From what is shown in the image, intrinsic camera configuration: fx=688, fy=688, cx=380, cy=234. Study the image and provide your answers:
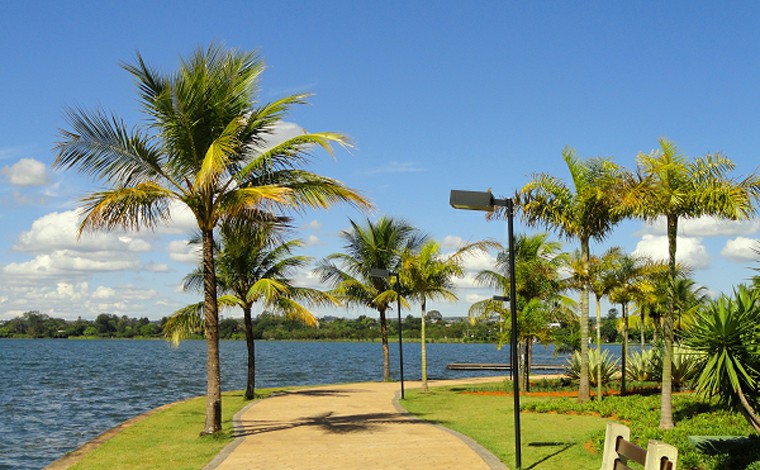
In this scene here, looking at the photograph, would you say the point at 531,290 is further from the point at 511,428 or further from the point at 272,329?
the point at 272,329

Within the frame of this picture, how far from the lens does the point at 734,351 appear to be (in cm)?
1030

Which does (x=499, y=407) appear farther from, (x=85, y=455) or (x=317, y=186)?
(x=85, y=455)

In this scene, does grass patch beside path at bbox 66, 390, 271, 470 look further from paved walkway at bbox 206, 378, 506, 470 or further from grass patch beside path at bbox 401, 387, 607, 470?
grass patch beside path at bbox 401, 387, 607, 470

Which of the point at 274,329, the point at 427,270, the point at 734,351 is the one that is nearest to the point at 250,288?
the point at 427,270

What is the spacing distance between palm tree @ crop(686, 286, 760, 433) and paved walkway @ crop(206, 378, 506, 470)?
353cm

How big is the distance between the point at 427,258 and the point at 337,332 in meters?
115

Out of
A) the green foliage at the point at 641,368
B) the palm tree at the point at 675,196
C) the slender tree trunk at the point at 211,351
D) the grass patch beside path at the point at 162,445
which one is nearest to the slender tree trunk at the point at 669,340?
the palm tree at the point at 675,196

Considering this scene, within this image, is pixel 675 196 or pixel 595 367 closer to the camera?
pixel 675 196

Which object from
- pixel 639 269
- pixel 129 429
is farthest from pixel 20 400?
pixel 639 269

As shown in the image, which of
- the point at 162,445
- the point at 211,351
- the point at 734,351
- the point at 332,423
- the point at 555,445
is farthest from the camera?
the point at 332,423

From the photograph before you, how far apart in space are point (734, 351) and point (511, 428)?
6068 mm

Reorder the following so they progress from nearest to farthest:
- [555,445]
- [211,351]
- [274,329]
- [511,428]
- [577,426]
→ [555,445]
[211,351]
[511,428]
[577,426]
[274,329]

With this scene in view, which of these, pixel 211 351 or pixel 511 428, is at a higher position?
pixel 211 351

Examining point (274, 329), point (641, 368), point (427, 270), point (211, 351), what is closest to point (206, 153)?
point (211, 351)
